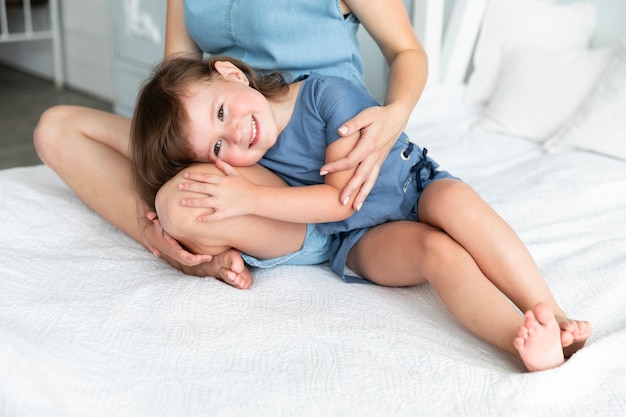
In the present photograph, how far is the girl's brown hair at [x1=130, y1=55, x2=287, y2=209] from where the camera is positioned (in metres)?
1.27

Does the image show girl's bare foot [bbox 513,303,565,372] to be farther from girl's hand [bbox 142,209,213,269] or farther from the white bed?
girl's hand [bbox 142,209,213,269]

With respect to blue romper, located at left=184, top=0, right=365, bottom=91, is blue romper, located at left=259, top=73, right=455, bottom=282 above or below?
below

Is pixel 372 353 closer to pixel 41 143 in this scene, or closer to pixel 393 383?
pixel 393 383

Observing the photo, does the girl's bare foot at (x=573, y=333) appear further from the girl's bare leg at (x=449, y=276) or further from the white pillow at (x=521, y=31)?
the white pillow at (x=521, y=31)

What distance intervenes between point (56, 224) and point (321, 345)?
2.24 feet

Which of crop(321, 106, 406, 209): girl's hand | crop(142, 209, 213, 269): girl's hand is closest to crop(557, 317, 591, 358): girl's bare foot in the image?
crop(321, 106, 406, 209): girl's hand

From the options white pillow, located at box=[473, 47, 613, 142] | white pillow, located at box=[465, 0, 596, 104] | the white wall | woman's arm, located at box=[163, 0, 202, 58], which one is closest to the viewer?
woman's arm, located at box=[163, 0, 202, 58]

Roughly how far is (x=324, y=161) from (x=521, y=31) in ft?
3.60

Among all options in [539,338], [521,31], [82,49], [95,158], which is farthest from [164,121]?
[82,49]

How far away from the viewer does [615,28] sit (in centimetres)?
212

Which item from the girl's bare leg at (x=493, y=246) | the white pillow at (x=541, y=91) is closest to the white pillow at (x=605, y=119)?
the white pillow at (x=541, y=91)

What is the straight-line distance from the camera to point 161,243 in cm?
136

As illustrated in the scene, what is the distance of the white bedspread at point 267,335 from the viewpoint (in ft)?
3.17

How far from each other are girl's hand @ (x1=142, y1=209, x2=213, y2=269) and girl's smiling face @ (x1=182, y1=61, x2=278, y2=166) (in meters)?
0.14
